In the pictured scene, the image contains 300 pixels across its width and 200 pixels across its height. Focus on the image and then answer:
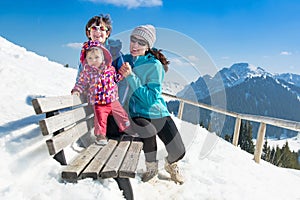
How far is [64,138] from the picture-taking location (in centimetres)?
Result: 243

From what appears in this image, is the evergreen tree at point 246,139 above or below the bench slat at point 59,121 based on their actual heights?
below

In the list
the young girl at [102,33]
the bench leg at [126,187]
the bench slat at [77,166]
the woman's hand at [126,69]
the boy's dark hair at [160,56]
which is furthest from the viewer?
the young girl at [102,33]

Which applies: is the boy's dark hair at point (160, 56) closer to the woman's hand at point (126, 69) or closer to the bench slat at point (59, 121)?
the woman's hand at point (126, 69)

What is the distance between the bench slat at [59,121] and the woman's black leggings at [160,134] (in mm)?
646

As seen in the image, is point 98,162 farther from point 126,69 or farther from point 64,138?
point 126,69

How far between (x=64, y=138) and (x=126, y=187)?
2.26ft

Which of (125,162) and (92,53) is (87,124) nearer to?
(92,53)

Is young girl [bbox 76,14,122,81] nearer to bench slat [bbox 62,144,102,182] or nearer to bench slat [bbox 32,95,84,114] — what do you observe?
bench slat [bbox 32,95,84,114]

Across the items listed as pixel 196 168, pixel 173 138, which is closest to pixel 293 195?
pixel 196 168

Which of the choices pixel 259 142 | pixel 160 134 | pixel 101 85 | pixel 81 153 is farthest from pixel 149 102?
pixel 259 142

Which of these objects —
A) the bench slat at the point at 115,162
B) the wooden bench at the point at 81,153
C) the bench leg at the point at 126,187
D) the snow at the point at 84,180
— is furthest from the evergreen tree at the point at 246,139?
the bench leg at the point at 126,187

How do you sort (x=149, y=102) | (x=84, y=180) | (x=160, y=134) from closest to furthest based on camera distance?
(x=84, y=180) → (x=149, y=102) → (x=160, y=134)

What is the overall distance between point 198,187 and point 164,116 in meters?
0.93

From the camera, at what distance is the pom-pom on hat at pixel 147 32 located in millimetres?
3207
